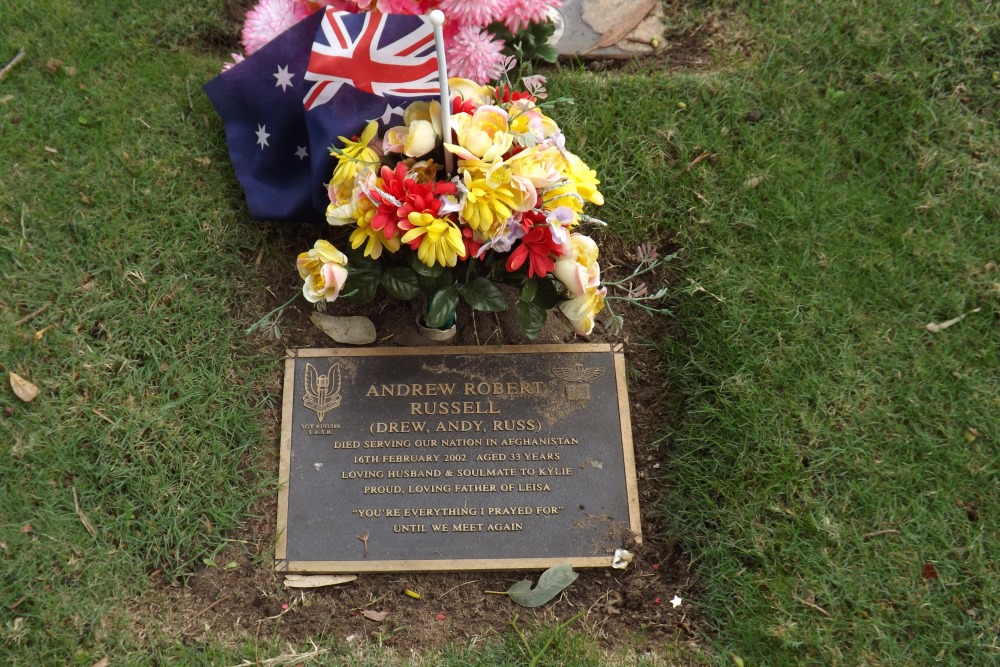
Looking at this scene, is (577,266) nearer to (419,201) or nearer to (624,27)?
(419,201)

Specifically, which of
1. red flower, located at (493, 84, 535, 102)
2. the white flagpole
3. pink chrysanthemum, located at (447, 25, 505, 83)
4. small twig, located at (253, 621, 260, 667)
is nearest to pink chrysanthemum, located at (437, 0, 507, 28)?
pink chrysanthemum, located at (447, 25, 505, 83)

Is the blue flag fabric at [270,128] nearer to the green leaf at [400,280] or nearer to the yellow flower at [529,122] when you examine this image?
the green leaf at [400,280]

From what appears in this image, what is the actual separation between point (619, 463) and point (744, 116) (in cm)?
149

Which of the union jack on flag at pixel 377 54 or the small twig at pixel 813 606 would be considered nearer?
the union jack on flag at pixel 377 54

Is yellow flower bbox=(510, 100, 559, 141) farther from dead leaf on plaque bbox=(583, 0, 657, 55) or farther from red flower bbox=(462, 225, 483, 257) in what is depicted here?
dead leaf on plaque bbox=(583, 0, 657, 55)

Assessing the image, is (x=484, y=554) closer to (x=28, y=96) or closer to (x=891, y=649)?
(x=891, y=649)

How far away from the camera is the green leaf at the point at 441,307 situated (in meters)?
1.99

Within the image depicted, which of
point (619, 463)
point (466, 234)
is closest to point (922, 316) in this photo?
point (619, 463)

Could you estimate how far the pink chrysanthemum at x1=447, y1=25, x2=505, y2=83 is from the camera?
6.94ft

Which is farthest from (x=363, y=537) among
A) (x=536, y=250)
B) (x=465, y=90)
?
(x=465, y=90)

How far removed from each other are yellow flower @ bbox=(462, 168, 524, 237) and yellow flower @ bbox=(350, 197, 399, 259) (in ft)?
0.79

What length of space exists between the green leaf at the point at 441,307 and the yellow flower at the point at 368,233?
212 mm

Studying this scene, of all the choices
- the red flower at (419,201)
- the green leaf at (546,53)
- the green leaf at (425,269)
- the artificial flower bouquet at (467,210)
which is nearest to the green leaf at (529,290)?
the artificial flower bouquet at (467,210)

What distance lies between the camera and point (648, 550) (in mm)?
2143
